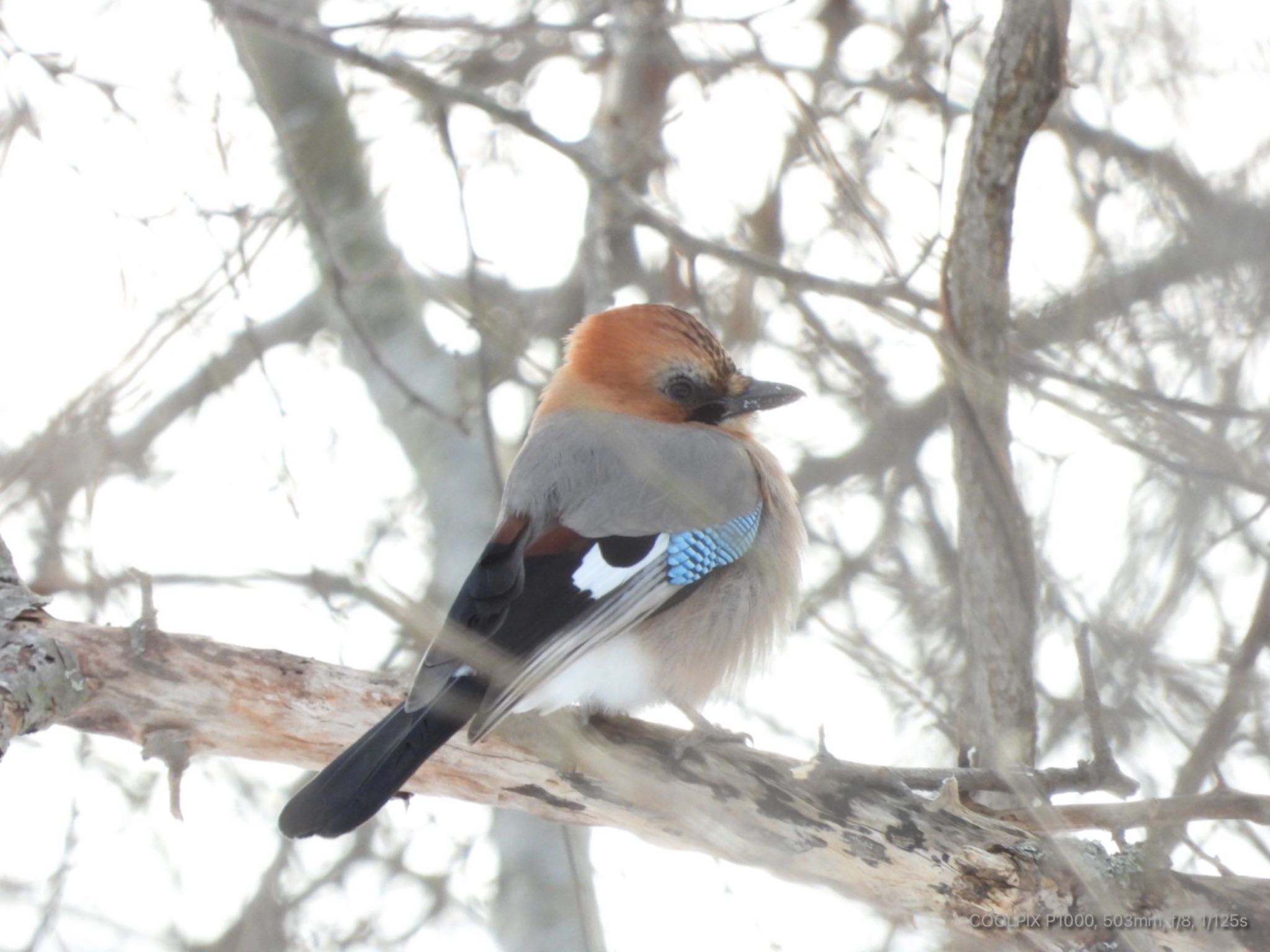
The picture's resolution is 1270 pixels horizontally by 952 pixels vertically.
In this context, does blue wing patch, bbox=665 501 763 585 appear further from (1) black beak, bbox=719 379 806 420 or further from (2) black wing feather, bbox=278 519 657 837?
(1) black beak, bbox=719 379 806 420

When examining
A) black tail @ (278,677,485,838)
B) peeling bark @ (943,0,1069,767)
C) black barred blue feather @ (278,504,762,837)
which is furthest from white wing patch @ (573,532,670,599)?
peeling bark @ (943,0,1069,767)

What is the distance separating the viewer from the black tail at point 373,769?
2.94 metres

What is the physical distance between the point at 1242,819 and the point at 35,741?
3.75 metres

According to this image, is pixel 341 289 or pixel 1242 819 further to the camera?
pixel 341 289

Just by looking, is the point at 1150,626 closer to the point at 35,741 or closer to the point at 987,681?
the point at 987,681

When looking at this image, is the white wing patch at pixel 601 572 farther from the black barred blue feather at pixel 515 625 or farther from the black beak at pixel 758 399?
the black beak at pixel 758 399

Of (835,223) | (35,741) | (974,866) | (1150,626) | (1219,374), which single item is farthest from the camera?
(35,741)

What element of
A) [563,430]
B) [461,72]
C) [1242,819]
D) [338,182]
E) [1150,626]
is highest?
[461,72]

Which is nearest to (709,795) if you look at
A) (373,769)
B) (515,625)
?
(515,625)

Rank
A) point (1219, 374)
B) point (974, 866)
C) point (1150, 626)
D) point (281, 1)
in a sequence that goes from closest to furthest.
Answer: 1. point (1150, 626)
2. point (974, 866)
3. point (1219, 374)
4. point (281, 1)

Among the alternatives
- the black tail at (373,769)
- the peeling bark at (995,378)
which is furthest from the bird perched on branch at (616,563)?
the peeling bark at (995,378)

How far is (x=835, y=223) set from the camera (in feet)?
12.8

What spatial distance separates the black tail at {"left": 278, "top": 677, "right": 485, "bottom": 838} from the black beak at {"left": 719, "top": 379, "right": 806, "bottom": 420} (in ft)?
5.48

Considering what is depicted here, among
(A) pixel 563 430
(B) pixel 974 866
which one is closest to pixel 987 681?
(B) pixel 974 866
